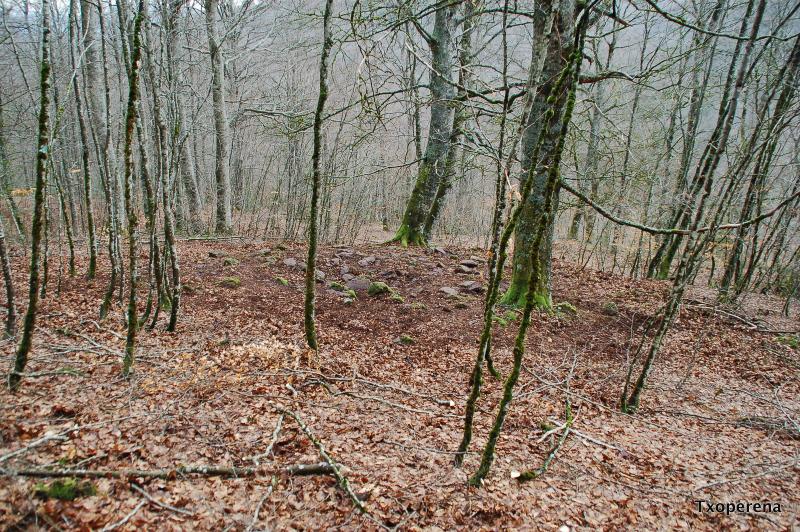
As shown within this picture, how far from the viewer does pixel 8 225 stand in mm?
10547

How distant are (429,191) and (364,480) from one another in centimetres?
723

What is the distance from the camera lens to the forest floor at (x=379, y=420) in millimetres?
2273

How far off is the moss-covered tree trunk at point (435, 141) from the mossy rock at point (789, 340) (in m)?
5.82

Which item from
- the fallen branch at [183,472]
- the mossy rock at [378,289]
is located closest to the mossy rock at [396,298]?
the mossy rock at [378,289]

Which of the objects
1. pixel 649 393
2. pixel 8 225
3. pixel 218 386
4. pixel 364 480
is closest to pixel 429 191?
pixel 649 393

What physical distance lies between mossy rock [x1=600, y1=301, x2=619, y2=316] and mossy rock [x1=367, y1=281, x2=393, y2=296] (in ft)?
11.0

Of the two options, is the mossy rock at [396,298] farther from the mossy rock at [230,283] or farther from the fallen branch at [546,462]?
the fallen branch at [546,462]

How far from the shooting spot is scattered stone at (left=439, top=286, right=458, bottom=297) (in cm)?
635

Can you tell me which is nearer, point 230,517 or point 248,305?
point 230,517

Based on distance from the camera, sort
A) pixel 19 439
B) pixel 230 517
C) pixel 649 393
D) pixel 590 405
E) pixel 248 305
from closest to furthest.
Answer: pixel 230 517, pixel 19 439, pixel 590 405, pixel 649 393, pixel 248 305

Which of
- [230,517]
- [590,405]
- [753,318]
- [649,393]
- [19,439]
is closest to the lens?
[230,517]

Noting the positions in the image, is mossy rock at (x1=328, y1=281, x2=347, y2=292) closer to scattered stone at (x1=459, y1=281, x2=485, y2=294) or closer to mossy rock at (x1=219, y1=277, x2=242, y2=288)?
mossy rock at (x1=219, y1=277, x2=242, y2=288)

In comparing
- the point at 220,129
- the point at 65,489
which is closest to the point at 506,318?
the point at 65,489

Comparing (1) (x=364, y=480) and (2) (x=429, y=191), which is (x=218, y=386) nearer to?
(1) (x=364, y=480)
